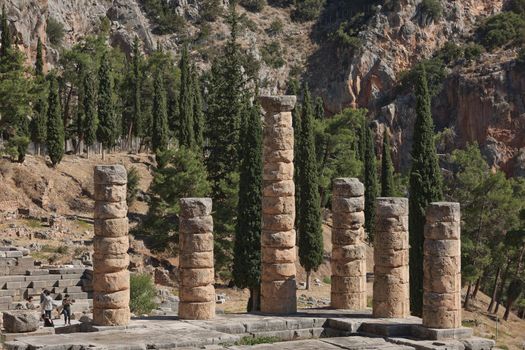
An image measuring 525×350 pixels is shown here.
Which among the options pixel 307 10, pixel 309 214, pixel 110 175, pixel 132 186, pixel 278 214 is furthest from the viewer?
pixel 307 10

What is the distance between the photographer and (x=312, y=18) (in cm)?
10906

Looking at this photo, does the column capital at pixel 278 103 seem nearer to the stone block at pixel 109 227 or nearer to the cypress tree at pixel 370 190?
the stone block at pixel 109 227

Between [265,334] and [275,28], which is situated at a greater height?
[275,28]

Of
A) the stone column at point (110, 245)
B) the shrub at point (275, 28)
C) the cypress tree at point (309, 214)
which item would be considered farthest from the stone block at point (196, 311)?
the shrub at point (275, 28)

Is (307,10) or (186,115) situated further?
(307,10)

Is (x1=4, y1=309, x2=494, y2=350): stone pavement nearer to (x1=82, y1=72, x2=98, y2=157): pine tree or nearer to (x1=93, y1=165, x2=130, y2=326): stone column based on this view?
(x1=93, y1=165, x2=130, y2=326): stone column

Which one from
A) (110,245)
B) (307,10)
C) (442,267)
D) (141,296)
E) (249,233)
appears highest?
(307,10)

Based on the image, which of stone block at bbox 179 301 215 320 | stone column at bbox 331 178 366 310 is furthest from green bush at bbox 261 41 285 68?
stone block at bbox 179 301 215 320

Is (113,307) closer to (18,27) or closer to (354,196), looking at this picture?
(354,196)

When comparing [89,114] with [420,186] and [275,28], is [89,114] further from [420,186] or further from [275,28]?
[275,28]

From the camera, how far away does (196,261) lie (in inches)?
1009

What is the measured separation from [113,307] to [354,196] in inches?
290

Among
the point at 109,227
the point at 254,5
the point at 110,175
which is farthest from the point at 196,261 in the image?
the point at 254,5

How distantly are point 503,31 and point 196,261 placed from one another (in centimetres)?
7185
